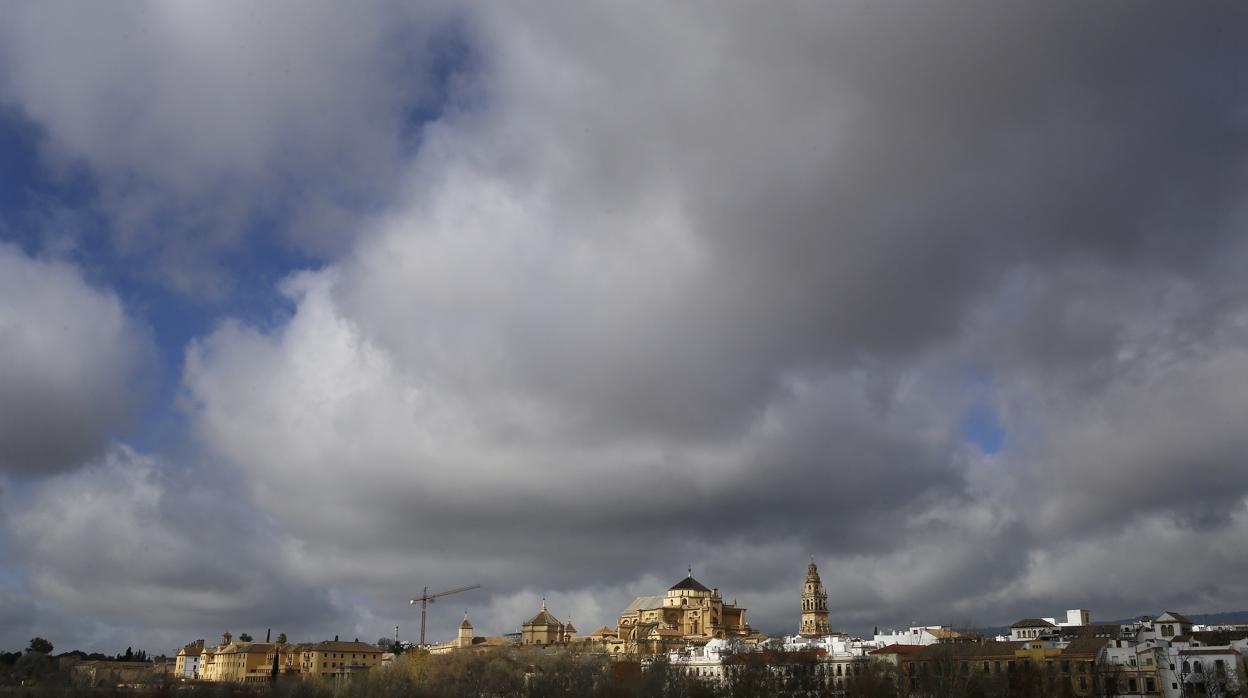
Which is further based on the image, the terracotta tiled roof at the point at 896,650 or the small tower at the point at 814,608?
the small tower at the point at 814,608

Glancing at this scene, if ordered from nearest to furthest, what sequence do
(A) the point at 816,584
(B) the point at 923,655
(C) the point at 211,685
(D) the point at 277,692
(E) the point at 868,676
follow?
1. (E) the point at 868,676
2. (B) the point at 923,655
3. (D) the point at 277,692
4. (C) the point at 211,685
5. (A) the point at 816,584

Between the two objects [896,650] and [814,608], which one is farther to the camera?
[814,608]

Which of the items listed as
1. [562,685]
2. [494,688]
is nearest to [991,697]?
[562,685]

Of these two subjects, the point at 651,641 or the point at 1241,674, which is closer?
the point at 1241,674

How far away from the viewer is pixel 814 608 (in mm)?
195875

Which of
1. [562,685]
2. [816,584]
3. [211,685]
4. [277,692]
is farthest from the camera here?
[816,584]

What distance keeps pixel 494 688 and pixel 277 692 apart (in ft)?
94.4

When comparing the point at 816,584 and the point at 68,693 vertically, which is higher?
the point at 816,584

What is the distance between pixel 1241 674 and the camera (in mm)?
101000

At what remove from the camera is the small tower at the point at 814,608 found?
193625mm

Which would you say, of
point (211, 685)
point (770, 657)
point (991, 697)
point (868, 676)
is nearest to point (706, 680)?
point (770, 657)

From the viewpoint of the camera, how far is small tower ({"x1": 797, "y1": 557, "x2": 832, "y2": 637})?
193625mm

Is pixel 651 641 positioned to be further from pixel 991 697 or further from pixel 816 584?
pixel 991 697

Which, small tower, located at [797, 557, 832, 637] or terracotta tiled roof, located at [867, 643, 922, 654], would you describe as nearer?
terracotta tiled roof, located at [867, 643, 922, 654]
